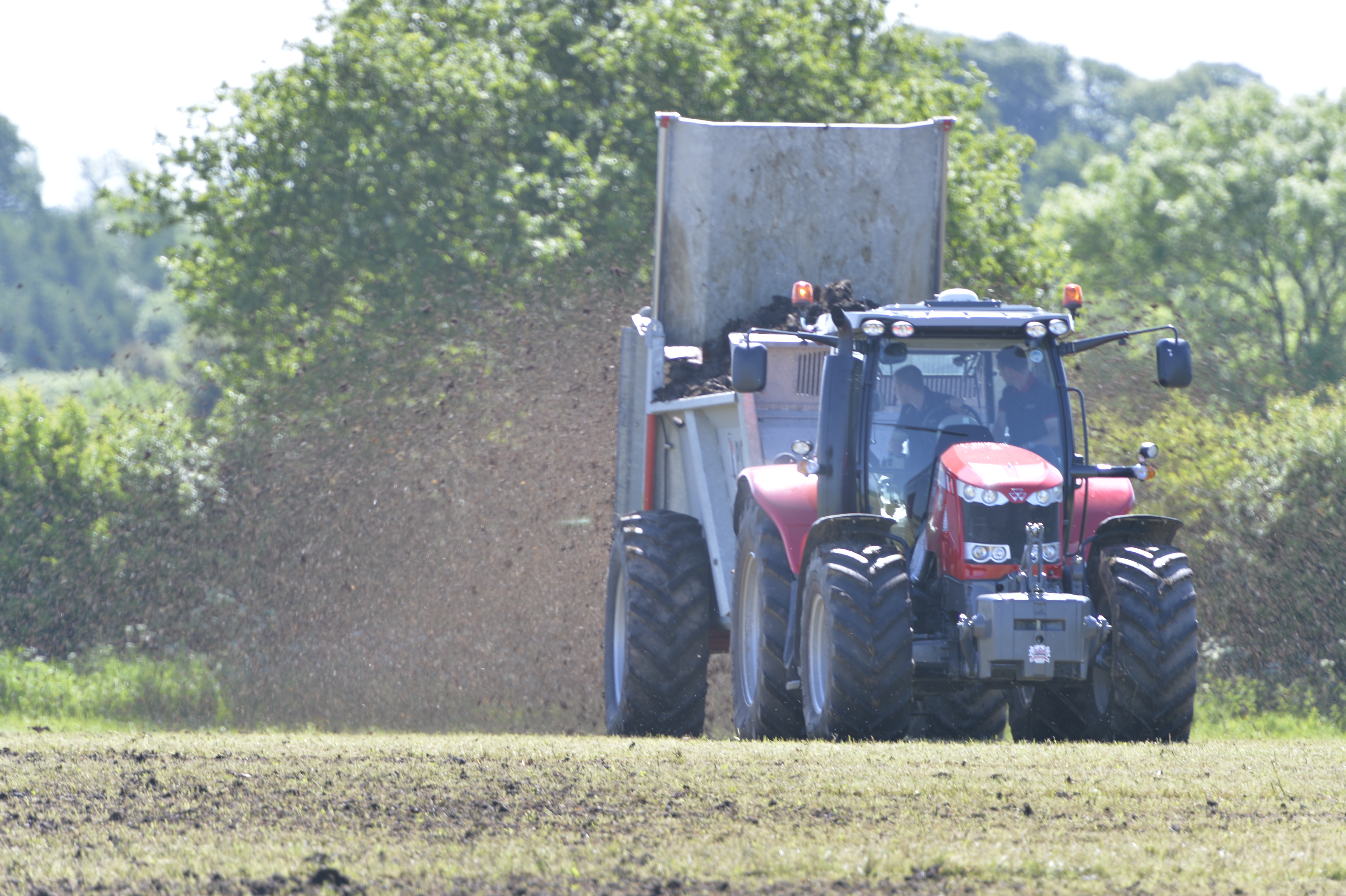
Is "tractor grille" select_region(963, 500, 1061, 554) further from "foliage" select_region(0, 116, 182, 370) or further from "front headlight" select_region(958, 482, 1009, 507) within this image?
"foliage" select_region(0, 116, 182, 370)

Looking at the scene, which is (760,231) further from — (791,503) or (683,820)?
(683,820)

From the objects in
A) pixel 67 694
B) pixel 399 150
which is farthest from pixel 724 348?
pixel 399 150

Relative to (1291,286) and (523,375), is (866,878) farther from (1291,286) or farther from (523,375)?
(1291,286)

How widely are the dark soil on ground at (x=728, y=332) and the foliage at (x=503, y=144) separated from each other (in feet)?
29.6

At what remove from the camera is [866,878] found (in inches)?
191

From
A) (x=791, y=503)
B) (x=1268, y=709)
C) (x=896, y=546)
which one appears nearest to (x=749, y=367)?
(x=791, y=503)

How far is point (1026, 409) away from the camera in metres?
8.64

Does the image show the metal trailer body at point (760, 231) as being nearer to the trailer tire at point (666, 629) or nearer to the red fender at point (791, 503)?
the trailer tire at point (666, 629)

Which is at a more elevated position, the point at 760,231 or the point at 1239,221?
the point at 1239,221

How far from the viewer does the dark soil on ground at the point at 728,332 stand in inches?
431

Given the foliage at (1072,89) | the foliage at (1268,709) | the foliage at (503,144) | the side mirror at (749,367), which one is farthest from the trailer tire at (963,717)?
the foliage at (1072,89)

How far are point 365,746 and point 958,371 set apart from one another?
386 centimetres

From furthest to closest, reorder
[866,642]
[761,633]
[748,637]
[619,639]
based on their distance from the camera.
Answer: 1. [619,639]
2. [748,637]
3. [761,633]
4. [866,642]

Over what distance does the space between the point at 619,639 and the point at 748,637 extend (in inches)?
68.9
